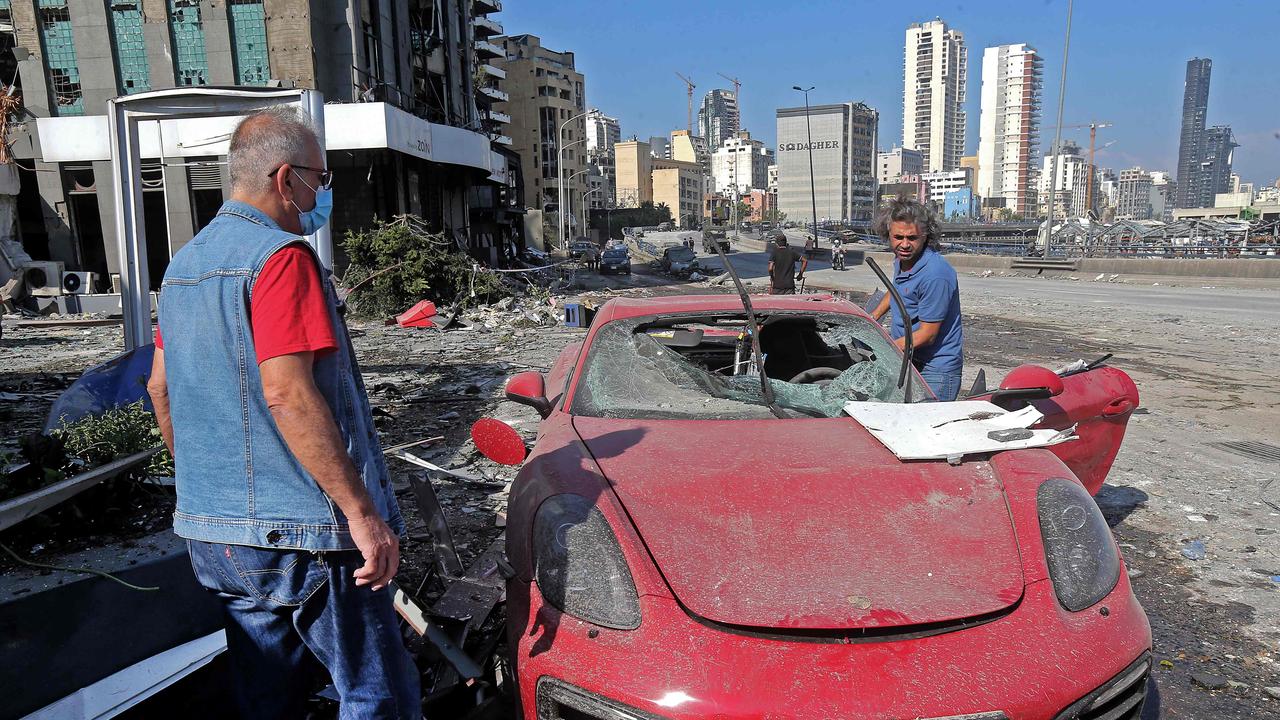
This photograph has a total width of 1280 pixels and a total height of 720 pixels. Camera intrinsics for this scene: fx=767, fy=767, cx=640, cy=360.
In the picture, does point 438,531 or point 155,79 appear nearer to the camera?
point 438,531

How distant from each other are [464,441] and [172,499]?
3345mm

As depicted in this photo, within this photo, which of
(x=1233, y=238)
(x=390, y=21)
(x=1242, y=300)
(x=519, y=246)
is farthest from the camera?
(x=519, y=246)

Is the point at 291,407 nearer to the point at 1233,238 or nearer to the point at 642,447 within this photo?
the point at 642,447

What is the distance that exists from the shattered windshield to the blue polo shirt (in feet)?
2.17

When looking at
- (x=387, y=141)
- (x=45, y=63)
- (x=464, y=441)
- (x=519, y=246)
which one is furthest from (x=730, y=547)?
(x=519, y=246)

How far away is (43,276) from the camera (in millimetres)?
19062

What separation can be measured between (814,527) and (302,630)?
139 centimetres

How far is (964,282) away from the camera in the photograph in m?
26.9

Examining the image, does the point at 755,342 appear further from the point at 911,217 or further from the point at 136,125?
the point at 136,125

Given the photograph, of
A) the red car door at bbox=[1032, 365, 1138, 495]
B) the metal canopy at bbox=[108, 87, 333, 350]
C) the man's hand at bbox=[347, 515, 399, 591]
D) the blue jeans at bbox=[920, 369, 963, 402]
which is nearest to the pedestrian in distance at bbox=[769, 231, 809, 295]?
the metal canopy at bbox=[108, 87, 333, 350]

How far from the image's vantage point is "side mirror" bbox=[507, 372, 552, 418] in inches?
136

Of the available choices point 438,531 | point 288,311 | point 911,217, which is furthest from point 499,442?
point 911,217

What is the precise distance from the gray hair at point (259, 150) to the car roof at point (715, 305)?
1929mm

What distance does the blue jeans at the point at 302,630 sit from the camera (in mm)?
1858
